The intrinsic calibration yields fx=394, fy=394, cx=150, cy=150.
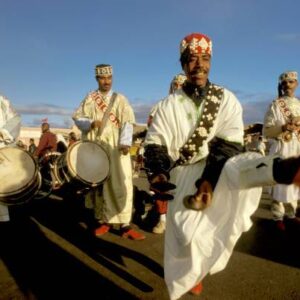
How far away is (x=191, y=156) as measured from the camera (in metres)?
3.10

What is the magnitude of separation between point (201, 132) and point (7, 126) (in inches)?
113

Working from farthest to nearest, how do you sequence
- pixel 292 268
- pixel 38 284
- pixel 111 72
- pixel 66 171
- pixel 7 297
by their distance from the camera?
pixel 111 72
pixel 66 171
pixel 292 268
pixel 38 284
pixel 7 297

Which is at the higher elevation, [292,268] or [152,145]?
[152,145]

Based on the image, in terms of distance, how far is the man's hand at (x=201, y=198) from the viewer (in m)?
2.77

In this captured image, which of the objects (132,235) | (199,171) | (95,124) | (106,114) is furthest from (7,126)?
(199,171)

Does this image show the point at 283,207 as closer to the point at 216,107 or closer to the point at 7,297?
the point at 216,107

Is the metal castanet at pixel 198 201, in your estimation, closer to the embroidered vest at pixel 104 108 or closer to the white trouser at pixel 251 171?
the white trouser at pixel 251 171

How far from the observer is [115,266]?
415 cm

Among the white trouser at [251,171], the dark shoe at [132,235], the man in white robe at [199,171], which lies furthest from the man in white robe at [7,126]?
the white trouser at [251,171]

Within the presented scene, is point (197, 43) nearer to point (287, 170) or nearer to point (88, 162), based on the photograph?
point (287, 170)

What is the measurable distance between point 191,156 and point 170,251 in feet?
2.45

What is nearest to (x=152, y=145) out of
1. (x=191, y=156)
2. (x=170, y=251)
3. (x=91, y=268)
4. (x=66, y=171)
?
(x=191, y=156)

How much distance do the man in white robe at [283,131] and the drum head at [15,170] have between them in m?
3.36

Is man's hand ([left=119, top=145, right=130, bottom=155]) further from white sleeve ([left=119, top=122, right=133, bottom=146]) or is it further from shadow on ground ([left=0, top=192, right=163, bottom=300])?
shadow on ground ([left=0, top=192, right=163, bottom=300])
